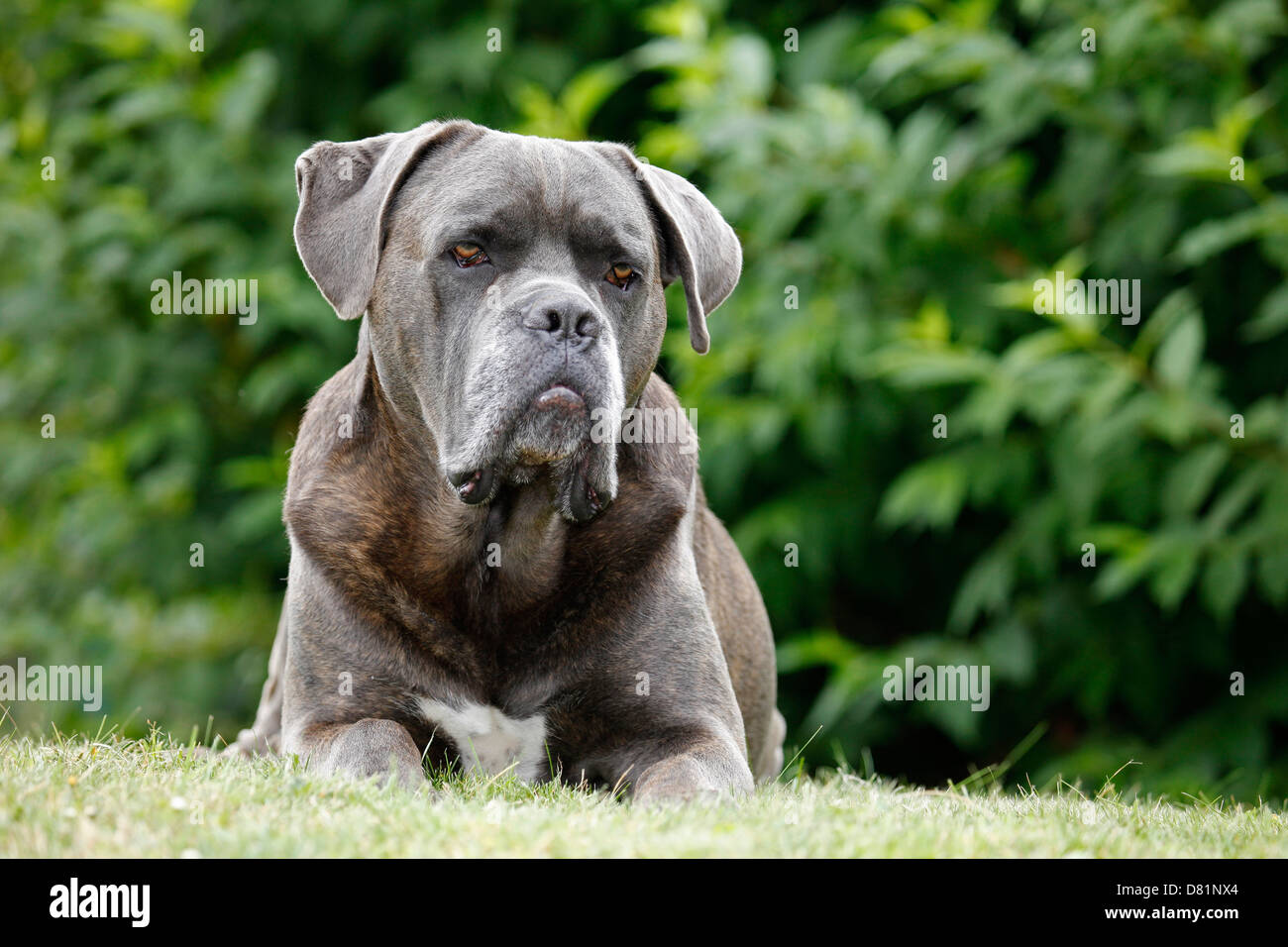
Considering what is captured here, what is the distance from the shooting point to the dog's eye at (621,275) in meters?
4.33

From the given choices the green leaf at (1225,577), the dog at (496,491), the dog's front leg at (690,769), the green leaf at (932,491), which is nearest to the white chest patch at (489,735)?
the dog at (496,491)

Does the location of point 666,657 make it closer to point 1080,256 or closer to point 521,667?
point 521,667

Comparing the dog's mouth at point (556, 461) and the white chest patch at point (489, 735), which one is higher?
the dog's mouth at point (556, 461)

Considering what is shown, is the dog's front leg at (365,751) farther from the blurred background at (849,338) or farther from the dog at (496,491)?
the blurred background at (849,338)

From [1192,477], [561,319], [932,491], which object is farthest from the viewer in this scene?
[932,491]

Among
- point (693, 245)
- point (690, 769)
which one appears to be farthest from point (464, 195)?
point (690, 769)

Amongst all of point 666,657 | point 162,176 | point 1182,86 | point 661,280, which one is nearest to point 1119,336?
point 1182,86

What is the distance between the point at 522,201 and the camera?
13.7ft

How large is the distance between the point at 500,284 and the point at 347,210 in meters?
0.52

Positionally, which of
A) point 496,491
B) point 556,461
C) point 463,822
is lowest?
point 463,822

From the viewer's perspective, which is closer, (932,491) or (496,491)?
(496,491)

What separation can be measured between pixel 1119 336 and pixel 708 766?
3.55 metres

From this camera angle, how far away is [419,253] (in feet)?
13.7

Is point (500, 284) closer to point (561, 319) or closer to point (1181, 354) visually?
point (561, 319)
